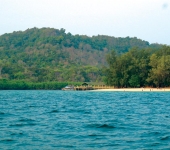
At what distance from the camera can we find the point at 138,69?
4094 inches

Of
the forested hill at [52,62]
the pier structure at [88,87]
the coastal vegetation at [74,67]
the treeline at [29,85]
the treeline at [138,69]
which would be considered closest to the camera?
the treeline at [138,69]

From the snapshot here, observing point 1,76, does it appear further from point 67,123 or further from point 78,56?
point 67,123

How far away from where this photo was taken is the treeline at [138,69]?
3907 inches

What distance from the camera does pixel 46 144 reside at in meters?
16.8

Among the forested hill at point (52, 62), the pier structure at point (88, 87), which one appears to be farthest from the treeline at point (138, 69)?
the forested hill at point (52, 62)

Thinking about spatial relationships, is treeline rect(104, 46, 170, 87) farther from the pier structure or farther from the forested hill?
the forested hill

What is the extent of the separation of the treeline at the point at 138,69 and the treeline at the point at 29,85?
1953cm

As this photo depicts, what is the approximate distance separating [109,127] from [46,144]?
5627mm

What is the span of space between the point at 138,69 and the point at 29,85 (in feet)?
124

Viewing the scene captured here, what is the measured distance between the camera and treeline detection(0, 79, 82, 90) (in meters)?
123

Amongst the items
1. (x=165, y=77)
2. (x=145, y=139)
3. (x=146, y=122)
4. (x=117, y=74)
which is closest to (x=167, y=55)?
(x=165, y=77)

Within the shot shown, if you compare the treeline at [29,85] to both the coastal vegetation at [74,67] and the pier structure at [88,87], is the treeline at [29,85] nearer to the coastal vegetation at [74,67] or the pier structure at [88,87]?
the coastal vegetation at [74,67]

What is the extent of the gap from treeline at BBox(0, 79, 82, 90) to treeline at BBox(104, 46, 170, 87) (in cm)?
1953

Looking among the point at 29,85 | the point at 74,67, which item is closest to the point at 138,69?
the point at 29,85
